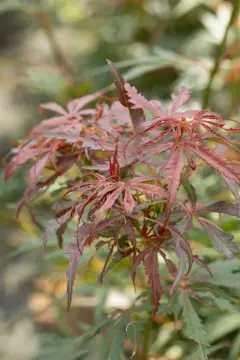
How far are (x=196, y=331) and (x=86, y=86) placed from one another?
1.08 metres

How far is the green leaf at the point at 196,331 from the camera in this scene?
2.23ft

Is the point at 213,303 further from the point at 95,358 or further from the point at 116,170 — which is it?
the point at 116,170

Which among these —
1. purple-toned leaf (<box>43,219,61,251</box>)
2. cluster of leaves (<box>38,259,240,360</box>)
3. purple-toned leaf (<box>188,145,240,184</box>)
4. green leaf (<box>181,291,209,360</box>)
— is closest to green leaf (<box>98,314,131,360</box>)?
cluster of leaves (<box>38,259,240,360</box>)

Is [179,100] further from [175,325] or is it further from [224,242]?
[175,325]

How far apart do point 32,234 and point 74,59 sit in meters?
1.07

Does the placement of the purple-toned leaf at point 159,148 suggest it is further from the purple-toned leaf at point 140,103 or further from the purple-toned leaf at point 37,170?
the purple-toned leaf at point 37,170

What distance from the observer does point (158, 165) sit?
0.70 m

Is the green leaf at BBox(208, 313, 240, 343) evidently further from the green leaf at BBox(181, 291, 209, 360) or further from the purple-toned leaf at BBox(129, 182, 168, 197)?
the purple-toned leaf at BBox(129, 182, 168, 197)

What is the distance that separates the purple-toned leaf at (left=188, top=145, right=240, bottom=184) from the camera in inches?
23.4

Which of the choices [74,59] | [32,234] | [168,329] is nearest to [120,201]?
[168,329]

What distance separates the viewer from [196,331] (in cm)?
70

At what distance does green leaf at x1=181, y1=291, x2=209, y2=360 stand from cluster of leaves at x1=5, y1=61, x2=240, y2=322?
6 cm

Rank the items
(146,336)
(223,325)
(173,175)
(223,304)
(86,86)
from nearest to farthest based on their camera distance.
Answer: (173,175) → (223,304) → (146,336) → (223,325) → (86,86)

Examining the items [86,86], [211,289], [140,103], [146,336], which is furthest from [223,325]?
[86,86]
